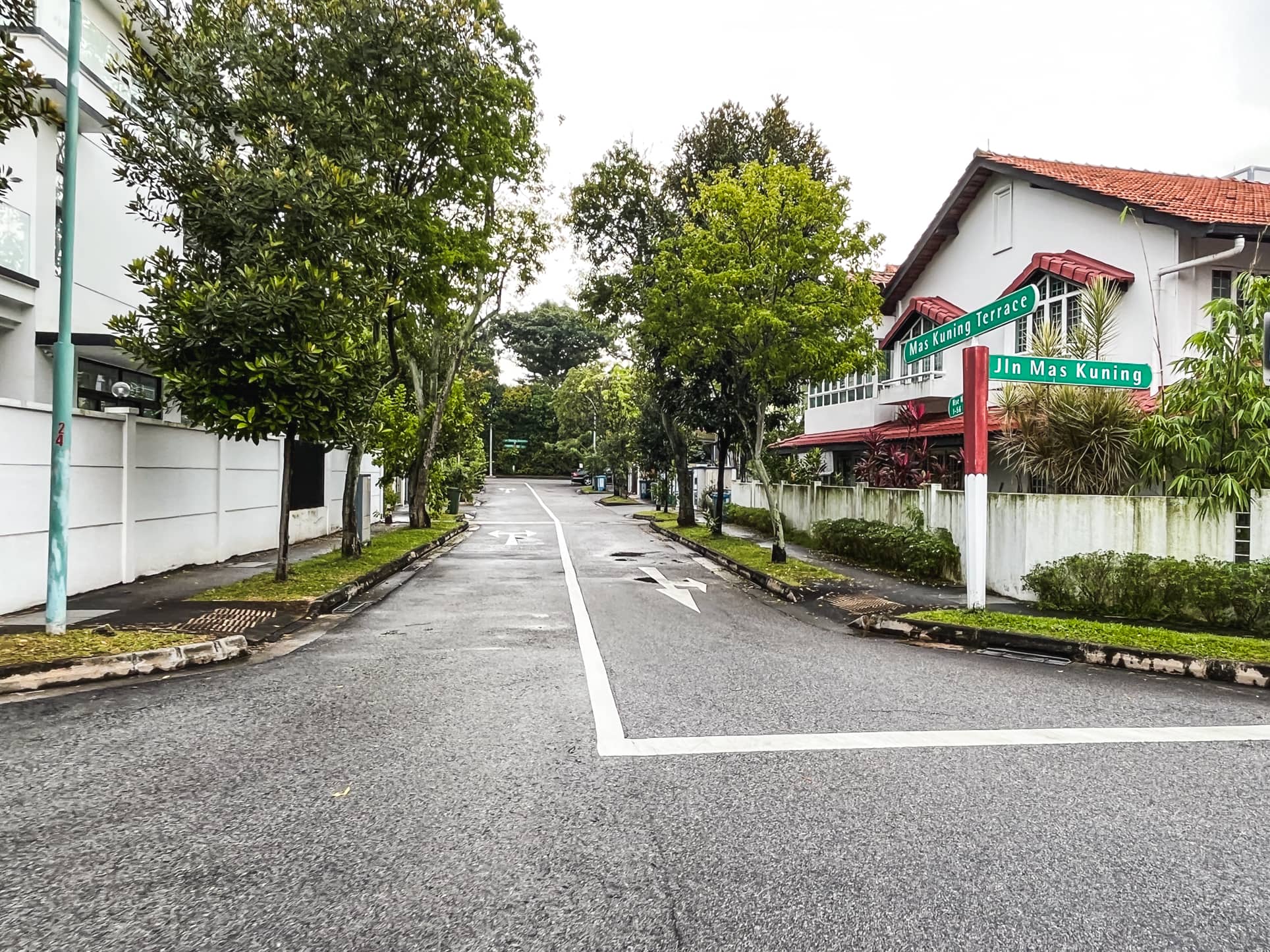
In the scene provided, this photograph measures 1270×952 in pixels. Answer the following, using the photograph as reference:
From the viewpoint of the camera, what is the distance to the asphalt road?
304cm

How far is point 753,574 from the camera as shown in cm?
1455

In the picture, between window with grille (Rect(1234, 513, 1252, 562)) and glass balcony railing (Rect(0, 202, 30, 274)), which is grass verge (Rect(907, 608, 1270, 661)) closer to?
window with grille (Rect(1234, 513, 1252, 562))

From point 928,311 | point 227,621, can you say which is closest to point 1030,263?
point 928,311

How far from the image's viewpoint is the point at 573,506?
39688 mm

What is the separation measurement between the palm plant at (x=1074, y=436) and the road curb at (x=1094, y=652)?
13.1ft

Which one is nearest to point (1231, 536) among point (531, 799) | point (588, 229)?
point (531, 799)

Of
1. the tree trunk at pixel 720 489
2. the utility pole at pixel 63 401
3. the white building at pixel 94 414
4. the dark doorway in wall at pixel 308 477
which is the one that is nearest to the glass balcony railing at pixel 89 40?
the white building at pixel 94 414

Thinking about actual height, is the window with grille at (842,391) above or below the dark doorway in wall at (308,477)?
above

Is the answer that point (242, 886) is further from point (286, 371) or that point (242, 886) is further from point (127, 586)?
point (127, 586)

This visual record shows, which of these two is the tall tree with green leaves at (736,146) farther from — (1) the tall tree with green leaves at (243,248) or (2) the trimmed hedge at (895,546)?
(1) the tall tree with green leaves at (243,248)

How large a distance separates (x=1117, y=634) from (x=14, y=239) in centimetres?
1597

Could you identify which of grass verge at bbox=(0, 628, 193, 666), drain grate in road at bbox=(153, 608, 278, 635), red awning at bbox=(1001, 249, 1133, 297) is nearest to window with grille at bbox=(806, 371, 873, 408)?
red awning at bbox=(1001, 249, 1133, 297)

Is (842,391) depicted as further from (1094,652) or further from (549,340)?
(549,340)

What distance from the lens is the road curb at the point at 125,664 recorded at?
6.39 meters
